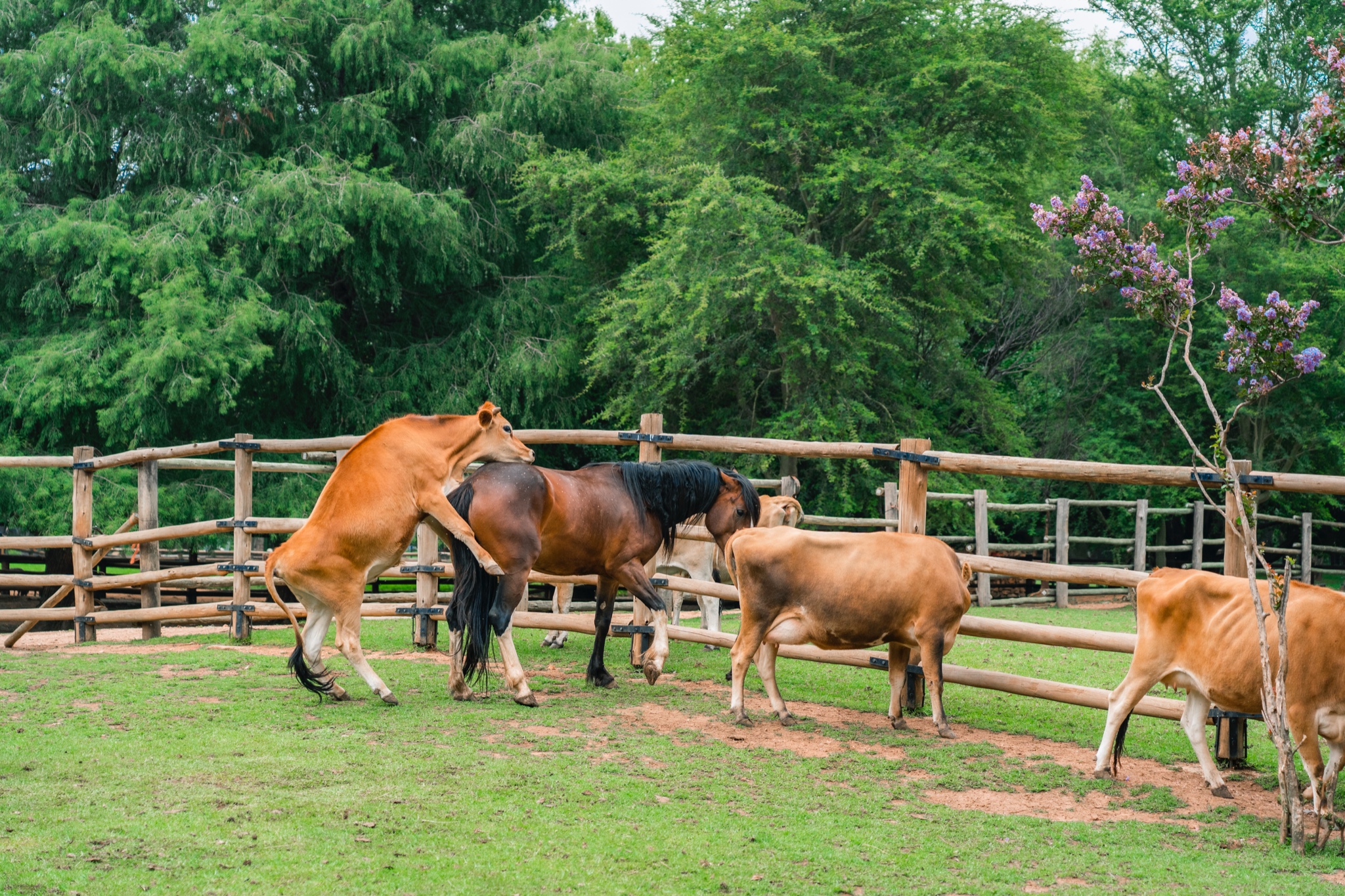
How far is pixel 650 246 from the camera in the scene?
18219mm

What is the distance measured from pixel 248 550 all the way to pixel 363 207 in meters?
8.06

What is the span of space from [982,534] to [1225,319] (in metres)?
11.2

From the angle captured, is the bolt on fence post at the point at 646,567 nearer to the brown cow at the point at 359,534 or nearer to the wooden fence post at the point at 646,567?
the wooden fence post at the point at 646,567

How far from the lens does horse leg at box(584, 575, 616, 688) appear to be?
7.91 metres

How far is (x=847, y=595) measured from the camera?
6594 mm

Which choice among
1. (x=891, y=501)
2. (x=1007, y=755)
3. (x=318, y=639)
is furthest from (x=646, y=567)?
(x=891, y=501)

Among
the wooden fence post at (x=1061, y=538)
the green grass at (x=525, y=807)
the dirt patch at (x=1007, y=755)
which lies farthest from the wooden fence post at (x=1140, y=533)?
the dirt patch at (x=1007, y=755)

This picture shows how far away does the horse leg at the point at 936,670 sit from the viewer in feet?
21.6

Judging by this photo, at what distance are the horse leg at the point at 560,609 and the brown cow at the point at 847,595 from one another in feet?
10.2

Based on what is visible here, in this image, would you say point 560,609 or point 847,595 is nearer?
point 847,595

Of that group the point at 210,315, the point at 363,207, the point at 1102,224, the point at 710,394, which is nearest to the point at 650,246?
the point at 710,394

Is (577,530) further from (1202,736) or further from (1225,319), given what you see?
(1225,319)

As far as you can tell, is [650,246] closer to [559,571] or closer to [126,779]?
[559,571]

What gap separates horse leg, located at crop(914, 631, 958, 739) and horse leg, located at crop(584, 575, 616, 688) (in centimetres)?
218
